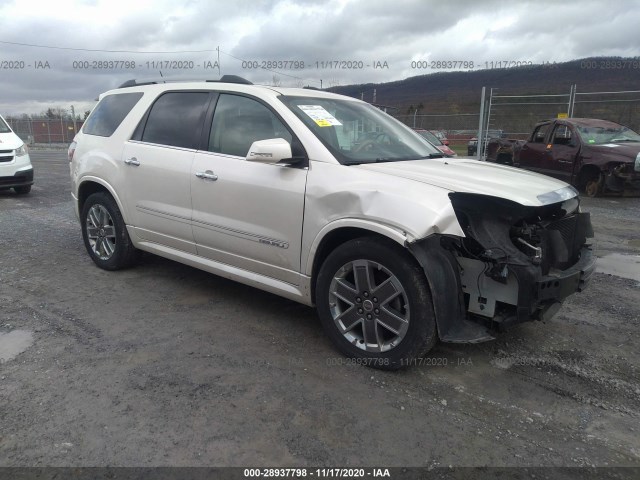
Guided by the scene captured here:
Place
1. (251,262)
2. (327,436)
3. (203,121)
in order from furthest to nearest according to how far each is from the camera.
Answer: (203,121), (251,262), (327,436)

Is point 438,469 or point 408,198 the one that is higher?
point 408,198

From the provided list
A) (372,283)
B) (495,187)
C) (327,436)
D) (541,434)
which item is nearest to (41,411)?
(327,436)

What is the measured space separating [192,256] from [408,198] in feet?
7.01

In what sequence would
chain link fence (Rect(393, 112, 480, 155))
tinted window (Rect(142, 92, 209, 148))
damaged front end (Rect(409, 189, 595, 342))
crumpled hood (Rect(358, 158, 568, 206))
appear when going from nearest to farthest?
1. damaged front end (Rect(409, 189, 595, 342))
2. crumpled hood (Rect(358, 158, 568, 206))
3. tinted window (Rect(142, 92, 209, 148))
4. chain link fence (Rect(393, 112, 480, 155))

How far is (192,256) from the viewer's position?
425 cm

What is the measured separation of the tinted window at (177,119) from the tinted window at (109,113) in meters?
0.44

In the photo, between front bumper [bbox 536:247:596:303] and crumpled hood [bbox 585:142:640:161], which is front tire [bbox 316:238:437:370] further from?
crumpled hood [bbox 585:142:640:161]

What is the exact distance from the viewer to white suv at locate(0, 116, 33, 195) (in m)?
9.81

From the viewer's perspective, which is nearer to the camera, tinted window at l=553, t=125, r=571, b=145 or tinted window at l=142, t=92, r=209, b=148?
tinted window at l=142, t=92, r=209, b=148

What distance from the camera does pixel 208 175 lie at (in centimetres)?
387

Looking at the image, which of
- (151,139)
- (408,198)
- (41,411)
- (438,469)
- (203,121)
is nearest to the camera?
(438,469)

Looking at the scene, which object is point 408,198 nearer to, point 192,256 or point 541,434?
point 541,434

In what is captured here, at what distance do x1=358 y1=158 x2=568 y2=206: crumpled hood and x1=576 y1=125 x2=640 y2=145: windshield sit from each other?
7.97 metres

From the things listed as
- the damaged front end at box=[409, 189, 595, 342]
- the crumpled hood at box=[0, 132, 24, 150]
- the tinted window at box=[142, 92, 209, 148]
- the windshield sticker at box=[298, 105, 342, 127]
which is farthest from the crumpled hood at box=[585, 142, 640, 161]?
the crumpled hood at box=[0, 132, 24, 150]
